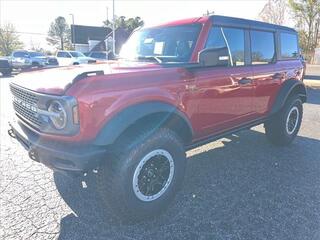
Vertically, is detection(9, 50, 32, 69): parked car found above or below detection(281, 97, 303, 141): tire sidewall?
above

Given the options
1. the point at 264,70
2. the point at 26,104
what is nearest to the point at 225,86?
the point at 264,70

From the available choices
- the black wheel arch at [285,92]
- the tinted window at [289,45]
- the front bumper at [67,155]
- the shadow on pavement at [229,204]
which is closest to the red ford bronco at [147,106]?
the front bumper at [67,155]

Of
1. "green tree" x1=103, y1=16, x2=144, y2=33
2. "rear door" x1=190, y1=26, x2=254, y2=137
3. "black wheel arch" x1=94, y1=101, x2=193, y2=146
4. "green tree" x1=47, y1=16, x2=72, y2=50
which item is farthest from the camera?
"green tree" x1=47, y1=16, x2=72, y2=50

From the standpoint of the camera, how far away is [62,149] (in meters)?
2.54

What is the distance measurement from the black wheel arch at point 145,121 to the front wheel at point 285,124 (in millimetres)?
2314

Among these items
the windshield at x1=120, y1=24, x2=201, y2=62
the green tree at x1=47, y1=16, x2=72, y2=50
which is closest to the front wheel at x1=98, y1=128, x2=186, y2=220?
the windshield at x1=120, y1=24, x2=201, y2=62

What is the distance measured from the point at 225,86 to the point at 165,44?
910 mm

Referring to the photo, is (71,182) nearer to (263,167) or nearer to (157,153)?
(157,153)

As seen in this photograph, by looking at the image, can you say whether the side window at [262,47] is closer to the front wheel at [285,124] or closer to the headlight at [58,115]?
the front wheel at [285,124]

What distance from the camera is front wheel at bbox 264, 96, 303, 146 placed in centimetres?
509

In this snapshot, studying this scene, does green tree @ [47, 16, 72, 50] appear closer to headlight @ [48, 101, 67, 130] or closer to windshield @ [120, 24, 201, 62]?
windshield @ [120, 24, 201, 62]

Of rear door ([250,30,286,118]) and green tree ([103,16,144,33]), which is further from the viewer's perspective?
green tree ([103,16,144,33])

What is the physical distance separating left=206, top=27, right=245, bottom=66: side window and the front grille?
2.00 meters

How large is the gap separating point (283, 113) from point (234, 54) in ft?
5.86
